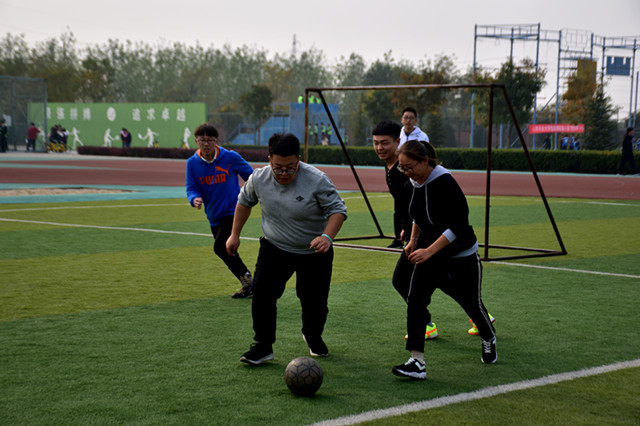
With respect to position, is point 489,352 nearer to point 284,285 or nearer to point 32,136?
point 284,285

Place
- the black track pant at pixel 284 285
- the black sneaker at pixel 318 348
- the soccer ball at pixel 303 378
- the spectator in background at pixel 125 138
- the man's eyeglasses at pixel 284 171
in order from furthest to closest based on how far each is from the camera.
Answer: the spectator in background at pixel 125 138 < the black sneaker at pixel 318 348 < the black track pant at pixel 284 285 < the man's eyeglasses at pixel 284 171 < the soccer ball at pixel 303 378

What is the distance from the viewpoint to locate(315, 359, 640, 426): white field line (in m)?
4.32

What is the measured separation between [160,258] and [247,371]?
5.32 metres

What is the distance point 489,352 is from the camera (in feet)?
17.9

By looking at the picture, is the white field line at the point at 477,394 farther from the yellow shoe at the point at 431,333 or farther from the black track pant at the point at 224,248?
the black track pant at the point at 224,248

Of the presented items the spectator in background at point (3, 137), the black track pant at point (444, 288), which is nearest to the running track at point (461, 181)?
the spectator in background at point (3, 137)

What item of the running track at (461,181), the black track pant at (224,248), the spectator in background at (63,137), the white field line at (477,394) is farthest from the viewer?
the spectator in background at (63,137)

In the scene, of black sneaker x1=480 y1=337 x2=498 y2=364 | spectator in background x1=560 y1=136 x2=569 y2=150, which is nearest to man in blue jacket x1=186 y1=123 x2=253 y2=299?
black sneaker x1=480 y1=337 x2=498 y2=364

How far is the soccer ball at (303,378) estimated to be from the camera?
15.4ft

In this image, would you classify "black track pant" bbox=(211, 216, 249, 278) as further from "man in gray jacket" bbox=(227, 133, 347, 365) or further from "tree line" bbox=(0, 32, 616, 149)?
"tree line" bbox=(0, 32, 616, 149)

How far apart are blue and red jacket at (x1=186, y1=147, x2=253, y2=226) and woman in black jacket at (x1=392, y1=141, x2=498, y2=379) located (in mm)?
3069

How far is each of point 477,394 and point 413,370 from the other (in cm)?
46

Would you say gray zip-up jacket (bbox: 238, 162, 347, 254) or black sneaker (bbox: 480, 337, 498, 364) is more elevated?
gray zip-up jacket (bbox: 238, 162, 347, 254)

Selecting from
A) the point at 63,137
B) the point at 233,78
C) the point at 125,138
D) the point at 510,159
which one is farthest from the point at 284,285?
the point at 233,78
